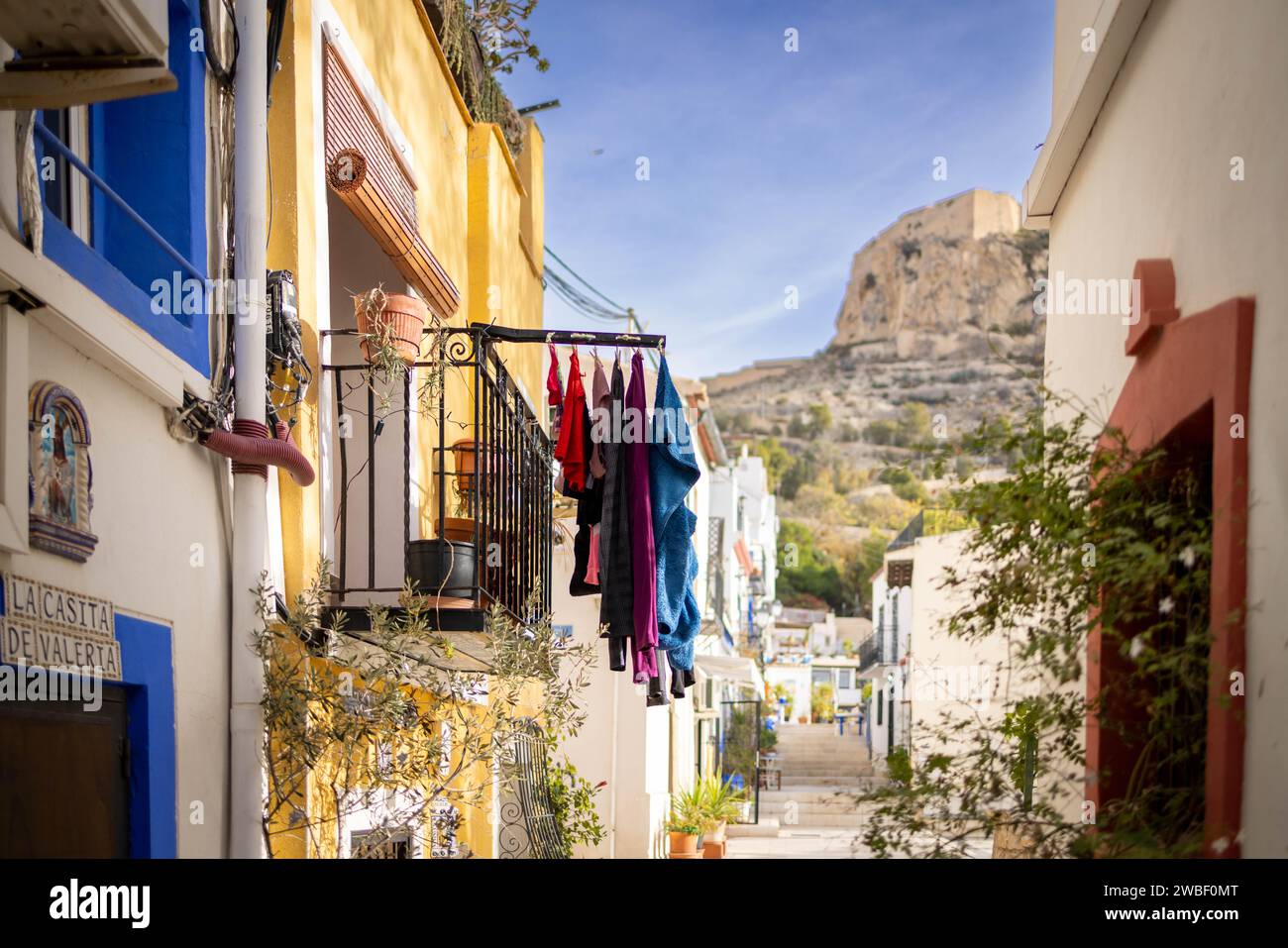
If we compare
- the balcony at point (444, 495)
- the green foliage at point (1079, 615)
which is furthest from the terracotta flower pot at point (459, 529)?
the green foliage at point (1079, 615)

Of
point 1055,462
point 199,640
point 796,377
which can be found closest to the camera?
point 1055,462

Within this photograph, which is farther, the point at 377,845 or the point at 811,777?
the point at 811,777

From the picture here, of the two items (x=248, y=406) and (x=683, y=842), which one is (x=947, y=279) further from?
(x=248, y=406)

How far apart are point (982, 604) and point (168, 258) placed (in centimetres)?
279

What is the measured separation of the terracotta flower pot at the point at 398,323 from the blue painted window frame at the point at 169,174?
1.33 m

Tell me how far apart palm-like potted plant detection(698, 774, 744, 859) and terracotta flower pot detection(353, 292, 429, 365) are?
11.7 metres

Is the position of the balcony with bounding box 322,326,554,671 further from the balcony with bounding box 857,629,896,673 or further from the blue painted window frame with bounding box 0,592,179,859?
the balcony with bounding box 857,629,896,673

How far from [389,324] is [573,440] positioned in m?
1.25

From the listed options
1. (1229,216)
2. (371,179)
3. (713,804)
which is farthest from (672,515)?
(713,804)

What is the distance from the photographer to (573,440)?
6.50m

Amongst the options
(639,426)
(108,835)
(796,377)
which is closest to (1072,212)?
(639,426)

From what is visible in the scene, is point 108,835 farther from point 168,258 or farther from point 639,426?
point 639,426

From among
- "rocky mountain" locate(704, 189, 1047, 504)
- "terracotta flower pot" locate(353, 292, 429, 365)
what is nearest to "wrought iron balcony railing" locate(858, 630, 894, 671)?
"terracotta flower pot" locate(353, 292, 429, 365)

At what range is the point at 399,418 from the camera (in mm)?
6789
